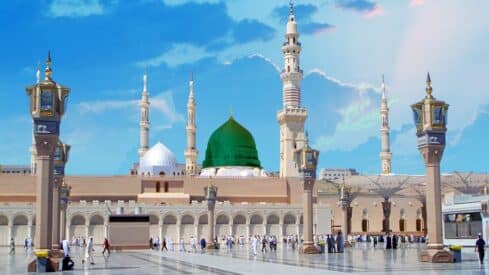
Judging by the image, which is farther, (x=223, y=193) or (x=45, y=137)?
(x=223, y=193)

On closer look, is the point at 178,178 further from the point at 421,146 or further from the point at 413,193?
the point at 421,146

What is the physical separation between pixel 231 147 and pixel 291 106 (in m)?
7.40

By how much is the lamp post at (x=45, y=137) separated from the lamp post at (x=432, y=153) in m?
10.5

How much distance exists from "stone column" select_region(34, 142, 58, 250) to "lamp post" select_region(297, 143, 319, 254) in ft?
40.6

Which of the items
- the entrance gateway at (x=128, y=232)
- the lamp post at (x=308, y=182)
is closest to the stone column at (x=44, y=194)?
the lamp post at (x=308, y=182)

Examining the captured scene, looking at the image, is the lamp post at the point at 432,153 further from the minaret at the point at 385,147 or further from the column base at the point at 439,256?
the minaret at the point at 385,147

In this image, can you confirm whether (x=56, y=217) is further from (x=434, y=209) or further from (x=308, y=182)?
(x=434, y=209)

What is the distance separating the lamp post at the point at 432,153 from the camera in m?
19.4

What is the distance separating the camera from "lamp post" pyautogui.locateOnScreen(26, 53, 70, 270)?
679 inches

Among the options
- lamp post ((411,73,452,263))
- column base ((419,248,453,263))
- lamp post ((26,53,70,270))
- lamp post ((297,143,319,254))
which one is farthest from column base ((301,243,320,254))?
lamp post ((26,53,70,270))

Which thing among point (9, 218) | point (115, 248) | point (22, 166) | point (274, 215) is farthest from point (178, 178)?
point (22, 166)

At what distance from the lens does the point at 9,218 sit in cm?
5069

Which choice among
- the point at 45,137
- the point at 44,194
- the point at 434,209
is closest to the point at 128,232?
the point at 45,137

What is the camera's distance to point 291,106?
6381 centimetres
